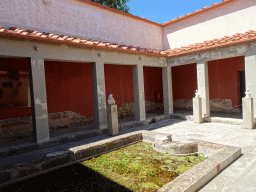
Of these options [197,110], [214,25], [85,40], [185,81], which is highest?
[214,25]

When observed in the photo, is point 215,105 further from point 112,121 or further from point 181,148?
point 181,148

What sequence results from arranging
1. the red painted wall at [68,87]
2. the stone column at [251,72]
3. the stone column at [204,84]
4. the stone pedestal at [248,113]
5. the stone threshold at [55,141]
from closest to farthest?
the stone threshold at [55,141] → the stone pedestal at [248,113] → the stone column at [251,72] → the red painted wall at [68,87] → the stone column at [204,84]

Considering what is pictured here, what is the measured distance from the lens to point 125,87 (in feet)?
33.3

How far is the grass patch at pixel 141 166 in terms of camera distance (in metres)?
3.27

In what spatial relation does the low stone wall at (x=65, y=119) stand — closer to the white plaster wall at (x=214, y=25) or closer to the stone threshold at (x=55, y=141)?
the stone threshold at (x=55, y=141)

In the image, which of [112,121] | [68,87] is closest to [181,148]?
[112,121]

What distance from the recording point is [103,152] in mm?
4699

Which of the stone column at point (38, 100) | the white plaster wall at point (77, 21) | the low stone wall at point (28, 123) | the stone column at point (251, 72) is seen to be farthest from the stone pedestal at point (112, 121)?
the stone column at point (251, 72)

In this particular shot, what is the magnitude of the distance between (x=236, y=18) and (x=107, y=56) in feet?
20.9

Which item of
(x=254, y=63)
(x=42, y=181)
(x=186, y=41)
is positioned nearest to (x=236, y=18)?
(x=186, y=41)

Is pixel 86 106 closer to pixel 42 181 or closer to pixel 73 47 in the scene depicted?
pixel 73 47

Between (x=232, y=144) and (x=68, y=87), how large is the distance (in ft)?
20.7

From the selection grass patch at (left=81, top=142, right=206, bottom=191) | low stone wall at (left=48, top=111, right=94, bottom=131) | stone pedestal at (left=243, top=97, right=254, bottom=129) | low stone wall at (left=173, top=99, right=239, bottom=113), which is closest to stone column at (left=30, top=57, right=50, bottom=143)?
low stone wall at (left=48, top=111, right=94, bottom=131)

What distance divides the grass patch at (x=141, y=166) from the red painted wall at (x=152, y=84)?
6886mm
